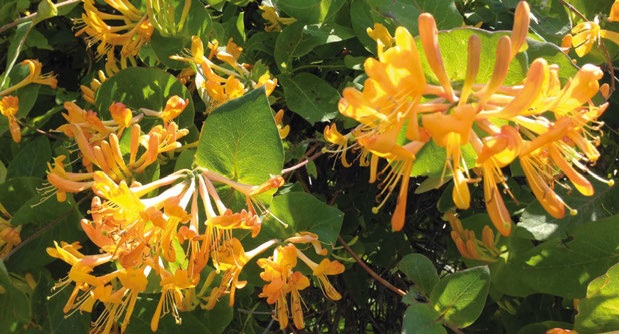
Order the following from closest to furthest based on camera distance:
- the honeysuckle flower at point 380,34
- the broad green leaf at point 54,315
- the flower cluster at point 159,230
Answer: the flower cluster at point 159,230 → the honeysuckle flower at point 380,34 → the broad green leaf at point 54,315

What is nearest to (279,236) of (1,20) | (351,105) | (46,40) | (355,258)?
(355,258)

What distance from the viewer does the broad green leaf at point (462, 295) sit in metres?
0.90

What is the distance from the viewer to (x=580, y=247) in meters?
0.97

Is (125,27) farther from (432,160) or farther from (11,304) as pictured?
(432,160)

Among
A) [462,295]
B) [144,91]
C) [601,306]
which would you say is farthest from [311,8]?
[601,306]

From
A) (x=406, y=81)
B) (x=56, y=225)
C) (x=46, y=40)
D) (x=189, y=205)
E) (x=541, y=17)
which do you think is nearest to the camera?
(x=406, y=81)

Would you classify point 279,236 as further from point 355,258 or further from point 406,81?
point 406,81

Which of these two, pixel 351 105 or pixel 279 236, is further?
pixel 279 236

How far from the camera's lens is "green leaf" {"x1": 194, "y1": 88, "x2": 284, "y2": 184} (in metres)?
0.89

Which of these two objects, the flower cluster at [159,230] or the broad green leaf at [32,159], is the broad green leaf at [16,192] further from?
the flower cluster at [159,230]

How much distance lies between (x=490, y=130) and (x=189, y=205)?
42cm

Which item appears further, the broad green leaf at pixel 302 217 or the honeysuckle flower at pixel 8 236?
the honeysuckle flower at pixel 8 236

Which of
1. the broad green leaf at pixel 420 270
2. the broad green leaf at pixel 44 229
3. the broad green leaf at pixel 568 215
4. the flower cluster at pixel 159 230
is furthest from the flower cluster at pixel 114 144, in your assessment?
the broad green leaf at pixel 568 215

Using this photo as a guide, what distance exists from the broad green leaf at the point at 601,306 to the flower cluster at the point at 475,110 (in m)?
0.18
